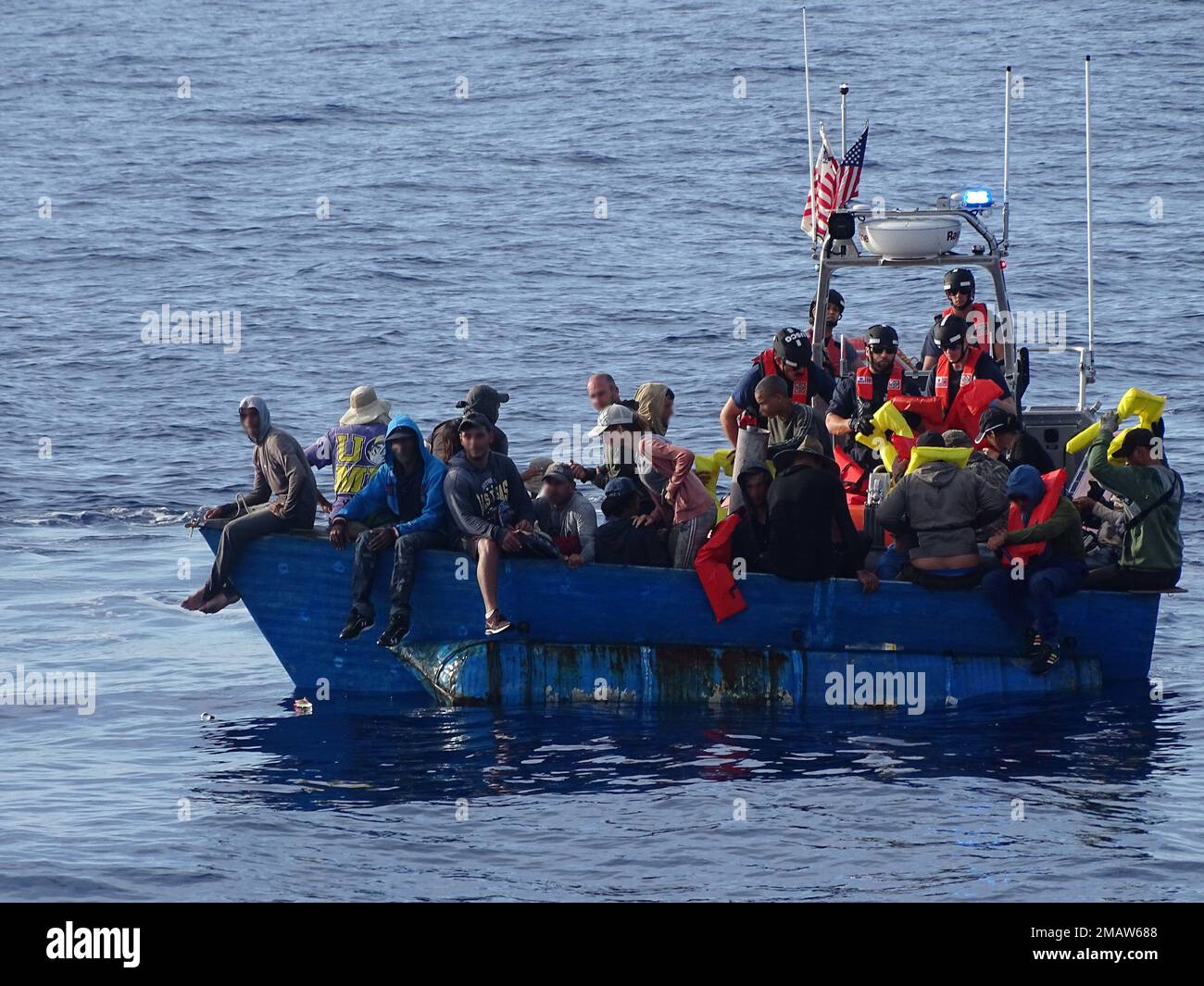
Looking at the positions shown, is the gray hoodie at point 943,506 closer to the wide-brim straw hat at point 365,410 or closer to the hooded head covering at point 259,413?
the wide-brim straw hat at point 365,410

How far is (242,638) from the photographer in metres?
16.9

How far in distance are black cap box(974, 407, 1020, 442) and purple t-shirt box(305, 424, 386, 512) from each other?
4641 millimetres

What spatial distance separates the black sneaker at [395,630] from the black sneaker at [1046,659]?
→ 479 cm

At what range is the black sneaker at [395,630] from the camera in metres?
13.6

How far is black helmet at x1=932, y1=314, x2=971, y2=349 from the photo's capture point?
14.3 m

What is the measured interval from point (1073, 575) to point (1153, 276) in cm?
2411

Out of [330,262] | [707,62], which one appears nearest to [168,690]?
[330,262]

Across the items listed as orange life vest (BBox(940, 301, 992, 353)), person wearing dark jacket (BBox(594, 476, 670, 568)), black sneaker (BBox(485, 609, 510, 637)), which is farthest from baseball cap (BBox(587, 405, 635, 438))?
orange life vest (BBox(940, 301, 992, 353))

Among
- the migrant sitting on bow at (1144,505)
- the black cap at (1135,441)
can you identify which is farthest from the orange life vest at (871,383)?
the black cap at (1135,441)

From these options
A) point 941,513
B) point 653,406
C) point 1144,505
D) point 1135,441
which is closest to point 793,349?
point 653,406

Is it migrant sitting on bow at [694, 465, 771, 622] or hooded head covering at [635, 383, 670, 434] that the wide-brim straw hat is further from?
migrant sitting on bow at [694, 465, 771, 622]

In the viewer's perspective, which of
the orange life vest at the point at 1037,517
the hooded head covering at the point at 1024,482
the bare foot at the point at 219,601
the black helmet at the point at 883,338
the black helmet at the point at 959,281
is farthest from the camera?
the black helmet at the point at 959,281

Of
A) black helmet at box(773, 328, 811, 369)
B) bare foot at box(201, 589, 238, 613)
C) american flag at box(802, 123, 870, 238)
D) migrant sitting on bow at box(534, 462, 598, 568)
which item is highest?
american flag at box(802, 123, 870, 238)

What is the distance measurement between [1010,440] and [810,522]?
169 centimetres
